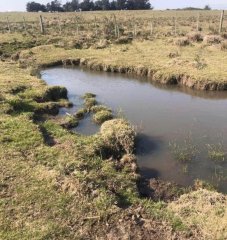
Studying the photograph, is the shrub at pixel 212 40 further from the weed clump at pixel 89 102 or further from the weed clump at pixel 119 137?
the weed clump at pixel 119 137

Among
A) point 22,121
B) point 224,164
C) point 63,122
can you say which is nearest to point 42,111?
point 63,122

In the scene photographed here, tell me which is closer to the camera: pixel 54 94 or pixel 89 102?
pixel 89 102

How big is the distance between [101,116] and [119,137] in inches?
131

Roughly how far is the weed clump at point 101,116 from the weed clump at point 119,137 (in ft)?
7.45

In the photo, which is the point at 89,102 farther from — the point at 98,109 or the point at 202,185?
the point at 202,185

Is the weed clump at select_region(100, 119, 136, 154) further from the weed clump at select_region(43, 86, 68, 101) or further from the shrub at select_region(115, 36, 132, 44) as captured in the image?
the shrub at select_region(115, 36, 132, 44)

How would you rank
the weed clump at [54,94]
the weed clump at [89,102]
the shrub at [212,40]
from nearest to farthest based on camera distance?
the weed clump at [89,102] → the weed clump at [54,94] → the shrub at [212,40]

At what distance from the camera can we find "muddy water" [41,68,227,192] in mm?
12984

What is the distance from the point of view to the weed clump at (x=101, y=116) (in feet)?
56.3

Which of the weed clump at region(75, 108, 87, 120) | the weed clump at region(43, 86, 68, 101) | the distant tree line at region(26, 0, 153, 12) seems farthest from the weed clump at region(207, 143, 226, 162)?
the distant tree line at region(26, 0, 153, 12)

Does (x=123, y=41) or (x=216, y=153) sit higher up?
(x=216, y=153)

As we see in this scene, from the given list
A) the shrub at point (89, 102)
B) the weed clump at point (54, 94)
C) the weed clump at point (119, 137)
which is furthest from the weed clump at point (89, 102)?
the weed clump at point (119, 137)

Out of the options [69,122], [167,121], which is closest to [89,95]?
[69,122]

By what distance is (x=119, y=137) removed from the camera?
14117mm
